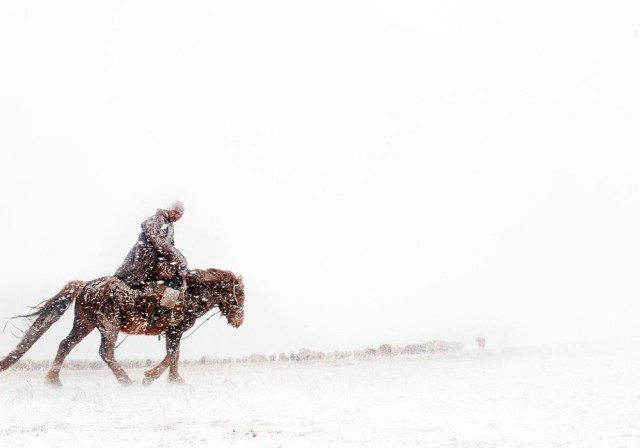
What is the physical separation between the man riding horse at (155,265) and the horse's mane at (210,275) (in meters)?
0.27

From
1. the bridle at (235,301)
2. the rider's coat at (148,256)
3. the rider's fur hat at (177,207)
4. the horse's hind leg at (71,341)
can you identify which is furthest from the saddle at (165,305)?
the rider's fur hat at (177,207)

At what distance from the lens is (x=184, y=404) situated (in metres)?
7.29

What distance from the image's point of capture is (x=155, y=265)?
1046 centimetres

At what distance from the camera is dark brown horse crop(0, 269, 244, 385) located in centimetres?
991

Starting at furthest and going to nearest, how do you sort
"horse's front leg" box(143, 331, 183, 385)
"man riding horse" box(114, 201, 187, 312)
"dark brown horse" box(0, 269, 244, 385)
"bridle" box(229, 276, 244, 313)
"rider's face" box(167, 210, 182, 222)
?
1. "rider's face" box(167, 210, 182, 222)
2. "bridle" box(229, 276, 244, 313)
3. "man riding horse" box(114, 201, 187, 312)
4. "horse's front leg" box(143, 331, 183, 385)
5. "dark brown horse" box(0, 269, 244, 385)

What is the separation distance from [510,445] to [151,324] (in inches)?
308

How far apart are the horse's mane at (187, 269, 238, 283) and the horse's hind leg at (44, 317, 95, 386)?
2289 millimetres

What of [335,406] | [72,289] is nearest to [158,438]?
[335,406]

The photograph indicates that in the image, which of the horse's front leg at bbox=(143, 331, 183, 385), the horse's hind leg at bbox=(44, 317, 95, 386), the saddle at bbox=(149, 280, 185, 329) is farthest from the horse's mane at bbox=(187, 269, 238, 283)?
the horse's hind leg at bbox=(44, 317, 95, 386)

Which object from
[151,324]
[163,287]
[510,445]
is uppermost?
[163,287]

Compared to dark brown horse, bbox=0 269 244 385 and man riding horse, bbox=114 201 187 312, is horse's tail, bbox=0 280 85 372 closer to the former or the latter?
dark brown horse, bbox=0 269 244 385

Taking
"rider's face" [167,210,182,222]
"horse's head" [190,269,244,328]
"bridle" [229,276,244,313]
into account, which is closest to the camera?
"horse's head" [190,269,244,328]

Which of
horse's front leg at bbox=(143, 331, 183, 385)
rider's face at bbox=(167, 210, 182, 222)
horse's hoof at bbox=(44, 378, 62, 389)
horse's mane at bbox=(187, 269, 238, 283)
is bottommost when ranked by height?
horse's hoof at bbox=(44, 378, 62, 389)

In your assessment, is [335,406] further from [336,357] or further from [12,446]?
[336,357]
